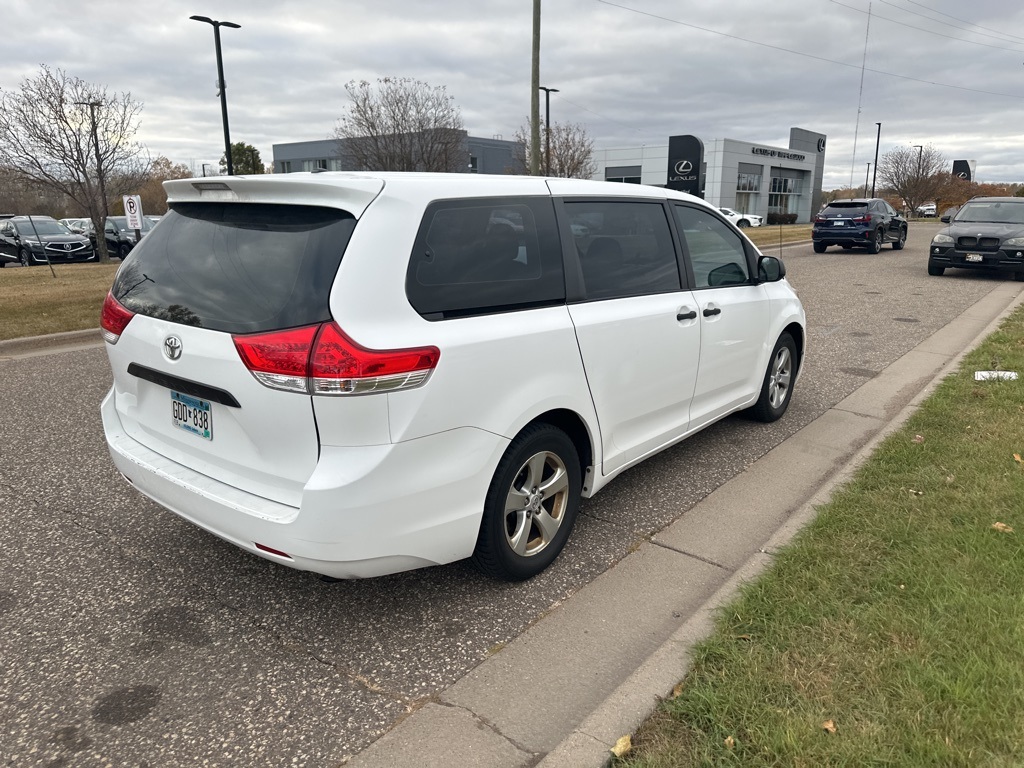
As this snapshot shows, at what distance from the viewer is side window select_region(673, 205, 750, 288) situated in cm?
438

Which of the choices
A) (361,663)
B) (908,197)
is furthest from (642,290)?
(908,197)

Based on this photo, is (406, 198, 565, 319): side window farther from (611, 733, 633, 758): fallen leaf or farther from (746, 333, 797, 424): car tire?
(746, 333, 797, 424): car tire

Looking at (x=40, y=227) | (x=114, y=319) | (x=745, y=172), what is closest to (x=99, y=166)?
(x=40, y=227)

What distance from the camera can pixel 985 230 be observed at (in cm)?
1524

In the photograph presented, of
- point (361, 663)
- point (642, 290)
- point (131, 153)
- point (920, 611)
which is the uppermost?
point (131, 153)

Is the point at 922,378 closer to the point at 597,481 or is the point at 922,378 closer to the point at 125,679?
the point at 597,481

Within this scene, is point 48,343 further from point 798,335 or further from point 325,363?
point 798,335

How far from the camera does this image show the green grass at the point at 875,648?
223 centimetres

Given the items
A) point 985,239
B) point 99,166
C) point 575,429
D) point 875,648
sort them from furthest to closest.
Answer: point 99,166 → point 985,239 → point 575,429 → point 875,648

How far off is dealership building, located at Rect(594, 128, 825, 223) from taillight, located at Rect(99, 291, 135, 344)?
55992 millimetres

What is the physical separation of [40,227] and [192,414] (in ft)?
87.6

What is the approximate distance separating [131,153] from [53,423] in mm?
21195

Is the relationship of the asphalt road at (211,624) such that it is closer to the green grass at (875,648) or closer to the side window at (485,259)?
the green grass at (875,648)

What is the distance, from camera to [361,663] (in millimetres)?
2816
